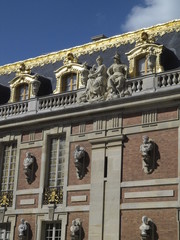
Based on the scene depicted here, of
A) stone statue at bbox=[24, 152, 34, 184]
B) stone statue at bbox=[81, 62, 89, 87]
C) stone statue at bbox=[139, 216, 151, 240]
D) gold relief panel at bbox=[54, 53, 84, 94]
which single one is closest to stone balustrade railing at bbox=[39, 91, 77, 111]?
stone statue at bbox=[81, 62, 89, 87]

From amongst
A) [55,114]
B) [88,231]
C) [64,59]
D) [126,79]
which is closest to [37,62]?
[64,59]

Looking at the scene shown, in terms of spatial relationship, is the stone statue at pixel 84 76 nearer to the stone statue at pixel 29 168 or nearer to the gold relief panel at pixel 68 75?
the gold relief panel at pixel 68 75

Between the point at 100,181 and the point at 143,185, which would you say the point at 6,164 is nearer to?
the point at 100,181

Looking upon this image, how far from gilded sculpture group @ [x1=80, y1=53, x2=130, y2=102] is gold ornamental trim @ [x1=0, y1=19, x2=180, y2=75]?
120 inches

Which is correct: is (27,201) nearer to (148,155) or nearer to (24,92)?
(24,92)

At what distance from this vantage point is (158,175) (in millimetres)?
20203

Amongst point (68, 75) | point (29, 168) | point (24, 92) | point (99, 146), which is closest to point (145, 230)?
point (99, 146)

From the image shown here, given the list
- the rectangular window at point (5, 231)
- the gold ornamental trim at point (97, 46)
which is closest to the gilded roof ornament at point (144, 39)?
the gold ornamental trim at point (97, 46)

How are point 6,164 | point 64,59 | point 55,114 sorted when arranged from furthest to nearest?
point 64,59, point 6,164, point 55,114

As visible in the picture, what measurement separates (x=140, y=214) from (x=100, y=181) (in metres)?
2.19

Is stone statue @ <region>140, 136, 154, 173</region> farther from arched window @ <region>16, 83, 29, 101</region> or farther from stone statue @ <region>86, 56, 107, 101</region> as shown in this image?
arched window @ <region>16, 83, 29, 101</region>

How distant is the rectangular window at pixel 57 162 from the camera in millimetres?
23172

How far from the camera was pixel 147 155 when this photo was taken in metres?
20.4

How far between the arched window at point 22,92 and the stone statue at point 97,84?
178 inches
